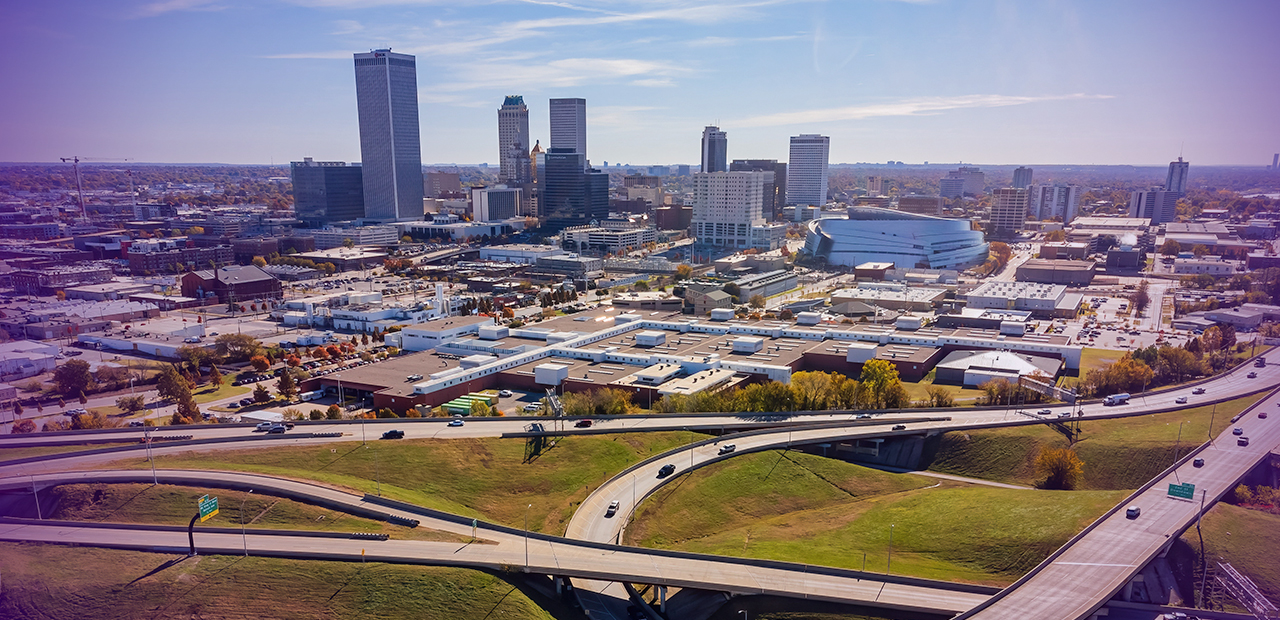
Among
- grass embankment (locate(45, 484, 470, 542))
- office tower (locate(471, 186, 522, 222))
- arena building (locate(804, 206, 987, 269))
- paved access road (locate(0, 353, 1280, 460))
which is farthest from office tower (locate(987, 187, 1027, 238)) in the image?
grass embankment (locate(45, 484, 470, 542))

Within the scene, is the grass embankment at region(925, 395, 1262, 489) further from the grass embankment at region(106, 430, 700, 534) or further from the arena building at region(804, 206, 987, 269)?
the arena building at region(804, 206, 987, 269)

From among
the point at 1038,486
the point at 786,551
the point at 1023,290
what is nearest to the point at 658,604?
the point at 786,551

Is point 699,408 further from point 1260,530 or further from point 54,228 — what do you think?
point 54,228

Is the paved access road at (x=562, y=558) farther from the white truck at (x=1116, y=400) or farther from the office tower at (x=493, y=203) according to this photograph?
the office tower at (x=493, y=203)

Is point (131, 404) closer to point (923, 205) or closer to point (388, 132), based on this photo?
point (388, 132)

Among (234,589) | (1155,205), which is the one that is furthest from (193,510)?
(1155,205)

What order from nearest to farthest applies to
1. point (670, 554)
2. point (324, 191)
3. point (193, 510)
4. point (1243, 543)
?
point (670, 554) → point (1243, 543) → point (193, 510) → point (324, 191)
